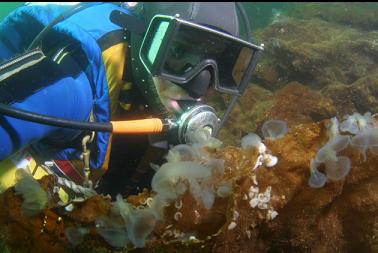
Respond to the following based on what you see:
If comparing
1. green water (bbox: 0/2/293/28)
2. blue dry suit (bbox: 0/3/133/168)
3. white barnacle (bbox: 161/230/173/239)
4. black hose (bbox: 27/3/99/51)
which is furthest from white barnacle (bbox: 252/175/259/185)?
green water (bbox: 0/2/293/28)

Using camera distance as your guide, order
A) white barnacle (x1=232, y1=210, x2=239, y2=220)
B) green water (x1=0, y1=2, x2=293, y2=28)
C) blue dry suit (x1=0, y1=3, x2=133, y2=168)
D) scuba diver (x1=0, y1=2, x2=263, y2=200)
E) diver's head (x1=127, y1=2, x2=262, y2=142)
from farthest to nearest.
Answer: green water (x1=0, y1=2, x2=293, y2=28), diver's head (x1=127, y1=2, x2=262, y2=142), scuba diver (x1=0, y1=2, x2=263, y2=200), blue dry suit (x1=0, y1=3, x2=133, y2=168), white barnacle (x1=232, y1=210, x2=239, y2=220)

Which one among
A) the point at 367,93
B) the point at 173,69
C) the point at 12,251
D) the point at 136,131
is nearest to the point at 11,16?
the point at 173,69

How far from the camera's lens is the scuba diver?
7.09ft

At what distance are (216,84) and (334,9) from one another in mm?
11999

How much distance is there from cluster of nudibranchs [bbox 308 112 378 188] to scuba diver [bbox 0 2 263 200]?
1.28 meters

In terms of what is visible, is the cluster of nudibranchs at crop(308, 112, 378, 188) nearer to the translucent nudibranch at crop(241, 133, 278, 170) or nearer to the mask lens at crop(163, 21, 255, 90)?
the translucent nudibranch at crop(241, 133, 278, 170)

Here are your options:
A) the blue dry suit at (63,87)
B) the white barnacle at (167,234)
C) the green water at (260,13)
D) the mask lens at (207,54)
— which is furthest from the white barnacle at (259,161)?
the green water at (260,13)

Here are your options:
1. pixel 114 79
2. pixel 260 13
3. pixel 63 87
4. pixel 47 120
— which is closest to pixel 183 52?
pixel 114 79

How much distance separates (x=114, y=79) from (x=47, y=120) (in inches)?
46.3

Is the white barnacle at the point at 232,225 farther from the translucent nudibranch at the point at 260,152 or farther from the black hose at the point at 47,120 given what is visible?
the black hose at the point at 47,120

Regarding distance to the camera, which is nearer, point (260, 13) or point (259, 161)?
point (259, 161)

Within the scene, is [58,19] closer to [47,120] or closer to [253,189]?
[47,120]

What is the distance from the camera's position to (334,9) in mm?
13141

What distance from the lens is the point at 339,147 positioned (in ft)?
5.06
